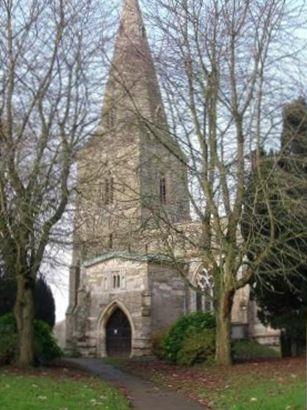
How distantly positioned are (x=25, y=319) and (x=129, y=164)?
4.89m

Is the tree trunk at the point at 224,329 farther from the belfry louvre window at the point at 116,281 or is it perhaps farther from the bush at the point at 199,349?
the belfry louvre window at the point at 116,281

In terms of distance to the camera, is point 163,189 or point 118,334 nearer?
point 163,189

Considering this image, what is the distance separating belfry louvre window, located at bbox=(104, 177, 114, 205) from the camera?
17109mm

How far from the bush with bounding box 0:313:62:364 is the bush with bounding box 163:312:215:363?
133 inches

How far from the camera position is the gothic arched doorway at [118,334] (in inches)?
1340

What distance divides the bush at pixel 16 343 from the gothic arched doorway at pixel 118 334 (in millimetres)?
14271

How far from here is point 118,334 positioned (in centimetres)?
3456

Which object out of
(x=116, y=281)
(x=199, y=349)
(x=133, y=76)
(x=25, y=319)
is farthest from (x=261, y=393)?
(x=116, y=281)

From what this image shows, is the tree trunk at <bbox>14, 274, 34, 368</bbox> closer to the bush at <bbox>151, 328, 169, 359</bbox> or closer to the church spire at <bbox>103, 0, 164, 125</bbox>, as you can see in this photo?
the church spire at <bbox>103, 0, 164, 125</bbox>

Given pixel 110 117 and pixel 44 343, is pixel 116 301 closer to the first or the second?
pixel 44 343

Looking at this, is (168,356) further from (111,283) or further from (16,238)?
(111,283)

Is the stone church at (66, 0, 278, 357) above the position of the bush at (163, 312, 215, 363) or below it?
above

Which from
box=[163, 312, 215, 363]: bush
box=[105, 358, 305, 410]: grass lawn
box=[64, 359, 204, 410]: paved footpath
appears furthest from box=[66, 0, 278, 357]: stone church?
box=[64, 359, 204, 410]: paved footpath

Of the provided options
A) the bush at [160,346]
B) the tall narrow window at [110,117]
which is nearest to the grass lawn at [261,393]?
the tall narrow window at [110,117]
